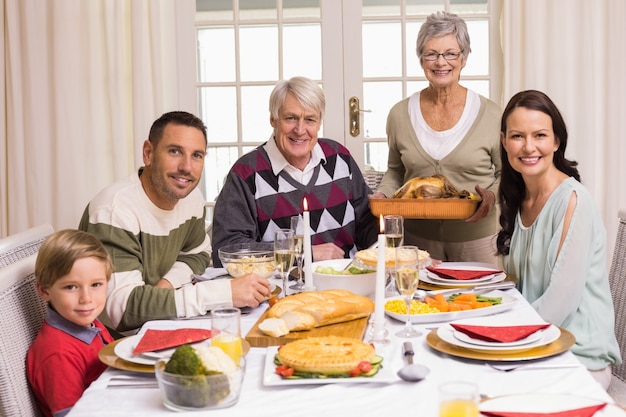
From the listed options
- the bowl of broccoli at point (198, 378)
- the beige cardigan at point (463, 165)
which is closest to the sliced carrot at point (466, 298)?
the bowl of broccoli at point (198, 378)

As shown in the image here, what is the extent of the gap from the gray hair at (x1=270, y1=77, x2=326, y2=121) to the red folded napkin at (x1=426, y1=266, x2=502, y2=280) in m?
0.85

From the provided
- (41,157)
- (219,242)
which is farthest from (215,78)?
(219,242)

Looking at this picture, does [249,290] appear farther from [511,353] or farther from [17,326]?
[511,353]

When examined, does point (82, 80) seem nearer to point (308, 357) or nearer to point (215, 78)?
point (215, 78)

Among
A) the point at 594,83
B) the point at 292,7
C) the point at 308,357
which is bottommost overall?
the point at 308,357

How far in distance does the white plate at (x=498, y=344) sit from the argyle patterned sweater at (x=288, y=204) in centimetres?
115

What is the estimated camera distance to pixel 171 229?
2.30 metres

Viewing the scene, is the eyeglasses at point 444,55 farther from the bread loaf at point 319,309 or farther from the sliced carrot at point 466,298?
the bread loaf at point 319,309

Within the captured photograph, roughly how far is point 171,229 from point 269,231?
0.54 metres

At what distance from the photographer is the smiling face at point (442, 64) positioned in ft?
10.2

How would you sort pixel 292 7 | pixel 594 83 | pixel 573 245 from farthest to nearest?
1. pixel 292 7
2. pixel 594 83
3. pixel 573 245

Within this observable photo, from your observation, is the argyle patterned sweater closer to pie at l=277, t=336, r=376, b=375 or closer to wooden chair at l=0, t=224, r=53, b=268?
wooden chair at l=0, t=224, r=53, b=268

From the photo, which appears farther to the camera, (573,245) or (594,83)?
(594,83)

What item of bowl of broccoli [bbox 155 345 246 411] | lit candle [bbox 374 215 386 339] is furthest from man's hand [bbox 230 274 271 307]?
bowl of broccoli [bbox 155 345 246 411]
